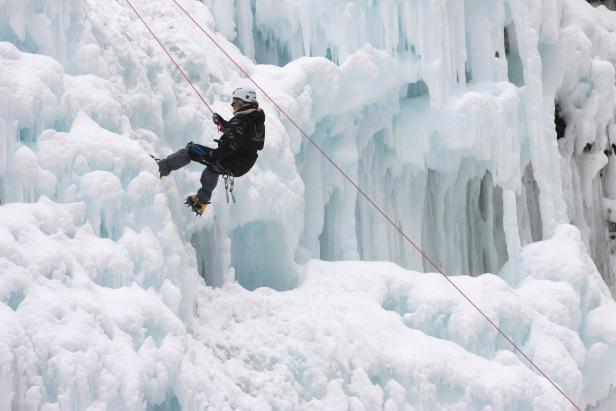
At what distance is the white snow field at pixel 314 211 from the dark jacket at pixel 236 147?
18.4 inches

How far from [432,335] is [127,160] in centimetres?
395

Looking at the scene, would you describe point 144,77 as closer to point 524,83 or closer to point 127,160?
point 127,160

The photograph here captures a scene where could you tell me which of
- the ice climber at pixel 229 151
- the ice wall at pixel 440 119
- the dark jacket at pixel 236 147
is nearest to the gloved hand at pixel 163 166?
the ice climber at pixel 229 151

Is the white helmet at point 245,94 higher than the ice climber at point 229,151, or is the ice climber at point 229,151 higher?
the white helmet at point 245,94

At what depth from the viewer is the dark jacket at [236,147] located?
895 cm

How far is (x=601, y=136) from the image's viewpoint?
50.4 ft

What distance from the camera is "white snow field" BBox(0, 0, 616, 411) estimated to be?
801cm

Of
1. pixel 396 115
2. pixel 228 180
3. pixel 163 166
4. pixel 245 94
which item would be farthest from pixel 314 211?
pixel 163 166

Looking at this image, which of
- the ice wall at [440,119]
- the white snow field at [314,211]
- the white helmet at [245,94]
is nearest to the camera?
the white snow field at [314,211]

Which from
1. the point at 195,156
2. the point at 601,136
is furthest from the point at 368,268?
the point at 601,136

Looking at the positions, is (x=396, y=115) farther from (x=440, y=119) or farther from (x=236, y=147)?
(x=236, y=147)

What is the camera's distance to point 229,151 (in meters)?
9.01

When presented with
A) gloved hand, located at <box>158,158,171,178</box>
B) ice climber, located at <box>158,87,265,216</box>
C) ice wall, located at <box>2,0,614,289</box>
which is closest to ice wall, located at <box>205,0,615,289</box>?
ice wall, located at <box>2,0,614,289</box>

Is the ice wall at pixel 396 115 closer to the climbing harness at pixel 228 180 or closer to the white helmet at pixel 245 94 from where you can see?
the climbing harness at pixel 228 180
